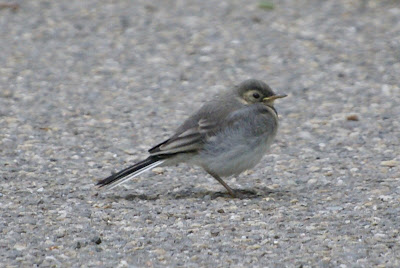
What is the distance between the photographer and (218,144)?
753 centimetres

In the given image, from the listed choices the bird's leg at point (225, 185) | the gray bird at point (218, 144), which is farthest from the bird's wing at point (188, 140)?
the bird's leg at point (225, 185)

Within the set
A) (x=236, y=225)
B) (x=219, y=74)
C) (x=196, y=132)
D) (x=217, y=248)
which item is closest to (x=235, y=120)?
(x=196, y=132)

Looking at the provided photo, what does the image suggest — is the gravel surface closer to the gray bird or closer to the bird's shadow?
the bird's shadow

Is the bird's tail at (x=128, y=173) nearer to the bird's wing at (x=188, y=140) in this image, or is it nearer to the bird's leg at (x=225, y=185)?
the bird's wing at (x=188, y=140)

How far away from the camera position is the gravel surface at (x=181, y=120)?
21.1 ft

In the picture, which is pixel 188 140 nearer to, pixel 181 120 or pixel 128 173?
pixel 128 173

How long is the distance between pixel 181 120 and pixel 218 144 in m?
2.53

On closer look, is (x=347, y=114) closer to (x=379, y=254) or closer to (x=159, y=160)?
(x=159, y=160)

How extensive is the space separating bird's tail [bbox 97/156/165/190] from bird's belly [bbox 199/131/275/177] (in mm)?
418

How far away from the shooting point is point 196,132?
758 cm

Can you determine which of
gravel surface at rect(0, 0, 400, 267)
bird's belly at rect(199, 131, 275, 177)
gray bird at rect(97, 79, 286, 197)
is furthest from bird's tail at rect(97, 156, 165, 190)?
bird's belly at rect(199, 131, 275, 177)

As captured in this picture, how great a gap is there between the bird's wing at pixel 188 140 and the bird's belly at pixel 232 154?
0.09 m

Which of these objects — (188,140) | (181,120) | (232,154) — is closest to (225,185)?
(232,154)

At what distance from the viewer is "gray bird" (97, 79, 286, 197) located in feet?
24.6
